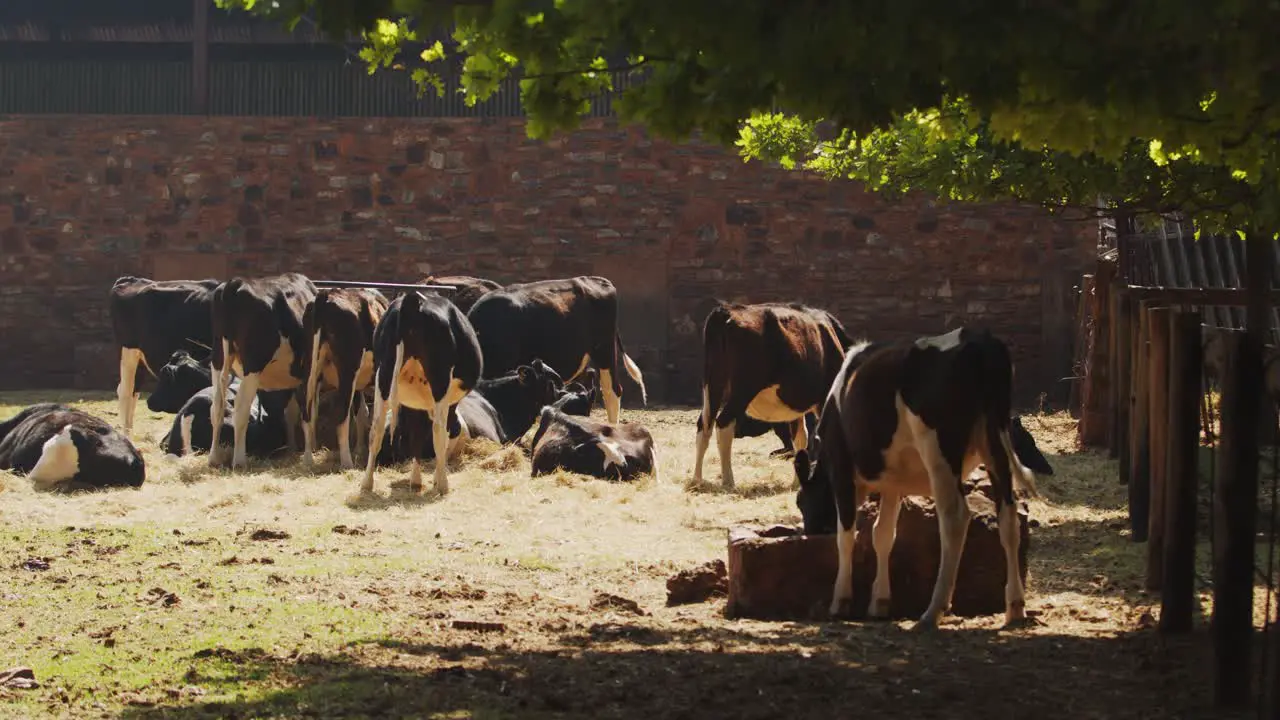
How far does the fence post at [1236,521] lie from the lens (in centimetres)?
619

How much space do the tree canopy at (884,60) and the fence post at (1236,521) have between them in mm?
774

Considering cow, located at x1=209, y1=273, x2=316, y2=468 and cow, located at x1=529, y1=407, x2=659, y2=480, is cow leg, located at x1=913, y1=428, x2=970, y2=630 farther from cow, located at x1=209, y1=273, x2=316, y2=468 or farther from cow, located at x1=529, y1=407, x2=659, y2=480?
cow, located at x1=209, y1=273, x2=316, y2=468

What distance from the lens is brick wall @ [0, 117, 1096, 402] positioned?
23.2 metres

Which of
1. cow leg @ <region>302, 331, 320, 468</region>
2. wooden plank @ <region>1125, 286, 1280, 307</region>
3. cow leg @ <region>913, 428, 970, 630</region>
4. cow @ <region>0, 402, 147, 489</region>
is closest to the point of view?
cow leg @ <region>913, 428, 970, 630</region>

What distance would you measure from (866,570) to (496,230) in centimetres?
1602

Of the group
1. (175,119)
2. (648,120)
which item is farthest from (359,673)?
(175,119)

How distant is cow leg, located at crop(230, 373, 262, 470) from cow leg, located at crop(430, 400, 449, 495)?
7.76ft

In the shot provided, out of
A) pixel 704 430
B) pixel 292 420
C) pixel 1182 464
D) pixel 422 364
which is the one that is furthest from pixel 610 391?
pixel 1182 464

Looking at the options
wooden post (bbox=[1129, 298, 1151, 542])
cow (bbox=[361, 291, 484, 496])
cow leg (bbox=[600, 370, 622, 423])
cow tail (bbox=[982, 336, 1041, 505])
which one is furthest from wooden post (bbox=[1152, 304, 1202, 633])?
cow leg (bbox=[600, 370, 622, 423])

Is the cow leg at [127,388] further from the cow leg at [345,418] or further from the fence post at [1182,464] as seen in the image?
the fence post at [1182,464]

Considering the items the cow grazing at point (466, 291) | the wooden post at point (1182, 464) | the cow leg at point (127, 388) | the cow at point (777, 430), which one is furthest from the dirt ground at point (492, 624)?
the cow grazing at point (466, 291)

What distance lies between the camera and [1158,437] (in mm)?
9203

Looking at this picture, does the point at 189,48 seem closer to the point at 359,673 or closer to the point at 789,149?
the point at 789,149

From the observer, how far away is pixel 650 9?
511 centimetres
